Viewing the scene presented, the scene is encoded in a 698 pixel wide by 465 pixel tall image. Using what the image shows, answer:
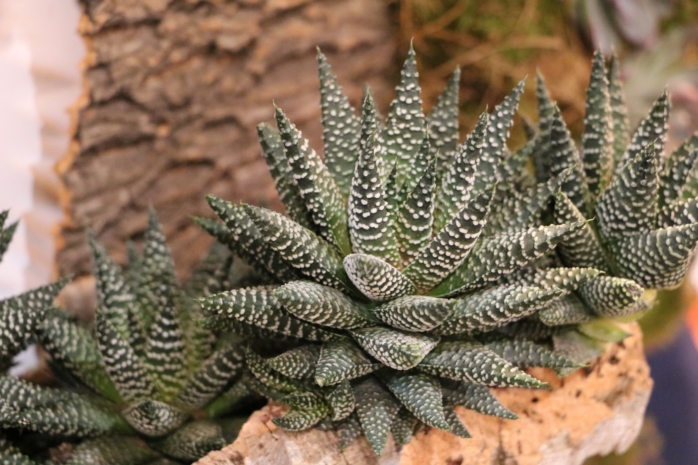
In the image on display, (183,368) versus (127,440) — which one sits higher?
(183,368)

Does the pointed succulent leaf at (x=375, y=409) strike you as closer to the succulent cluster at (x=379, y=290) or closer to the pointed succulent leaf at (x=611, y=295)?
the succulent cluster at (x=379, y=290)

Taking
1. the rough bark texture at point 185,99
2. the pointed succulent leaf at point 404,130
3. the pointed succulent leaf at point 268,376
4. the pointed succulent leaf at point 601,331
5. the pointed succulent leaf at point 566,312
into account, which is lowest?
the pointed succulent leaf at point 268,376

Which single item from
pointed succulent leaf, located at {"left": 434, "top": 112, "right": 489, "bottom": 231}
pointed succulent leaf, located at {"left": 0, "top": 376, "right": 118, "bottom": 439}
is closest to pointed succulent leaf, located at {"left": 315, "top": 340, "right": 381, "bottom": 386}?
pointed succulent leaf, located at {"left": 434, "top": 112, "right": 489, "bottom": 231}

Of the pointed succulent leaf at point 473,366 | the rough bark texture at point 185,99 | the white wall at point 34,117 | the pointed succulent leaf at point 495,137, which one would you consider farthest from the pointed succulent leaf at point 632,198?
the white wall at point 34,117

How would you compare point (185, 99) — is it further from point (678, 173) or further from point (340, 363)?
point (678, 173)

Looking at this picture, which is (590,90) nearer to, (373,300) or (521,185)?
(521,185)

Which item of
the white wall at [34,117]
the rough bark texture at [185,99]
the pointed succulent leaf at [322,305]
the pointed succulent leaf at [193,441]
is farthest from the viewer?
the rough bark texture at [185,99]

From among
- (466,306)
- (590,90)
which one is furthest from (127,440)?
(590,90)
